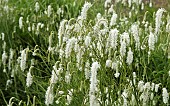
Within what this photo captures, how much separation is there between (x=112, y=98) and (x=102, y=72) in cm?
17

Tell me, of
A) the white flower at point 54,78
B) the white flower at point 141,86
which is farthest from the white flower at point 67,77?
the white flower at point 141,86

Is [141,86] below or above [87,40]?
below

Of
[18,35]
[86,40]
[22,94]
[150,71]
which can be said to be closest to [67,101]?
[86,40]

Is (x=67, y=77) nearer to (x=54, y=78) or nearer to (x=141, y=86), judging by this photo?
(x=54, y=78)

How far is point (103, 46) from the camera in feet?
9.12

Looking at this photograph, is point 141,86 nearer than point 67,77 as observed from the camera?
Yes

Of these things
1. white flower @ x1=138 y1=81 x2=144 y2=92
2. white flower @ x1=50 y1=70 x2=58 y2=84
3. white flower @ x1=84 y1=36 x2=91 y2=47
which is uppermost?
white flower @ x1=84 y1=36 x2=91 y2=47

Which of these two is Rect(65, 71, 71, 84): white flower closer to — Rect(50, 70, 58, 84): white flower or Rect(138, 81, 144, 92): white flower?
Rect(50, 70, 58, 84): white flower

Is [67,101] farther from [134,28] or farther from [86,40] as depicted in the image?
[134,28]

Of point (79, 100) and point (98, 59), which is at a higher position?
point (98, 59)

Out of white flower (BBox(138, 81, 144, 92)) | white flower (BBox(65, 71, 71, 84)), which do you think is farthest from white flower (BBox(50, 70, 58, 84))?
white flower (BBox(138, 81, 144, 92))

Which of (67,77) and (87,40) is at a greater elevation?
(87,40)

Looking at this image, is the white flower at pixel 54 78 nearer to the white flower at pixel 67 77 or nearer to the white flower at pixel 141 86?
the white flower at pixel 67 77

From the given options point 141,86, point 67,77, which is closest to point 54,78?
point 67,77
